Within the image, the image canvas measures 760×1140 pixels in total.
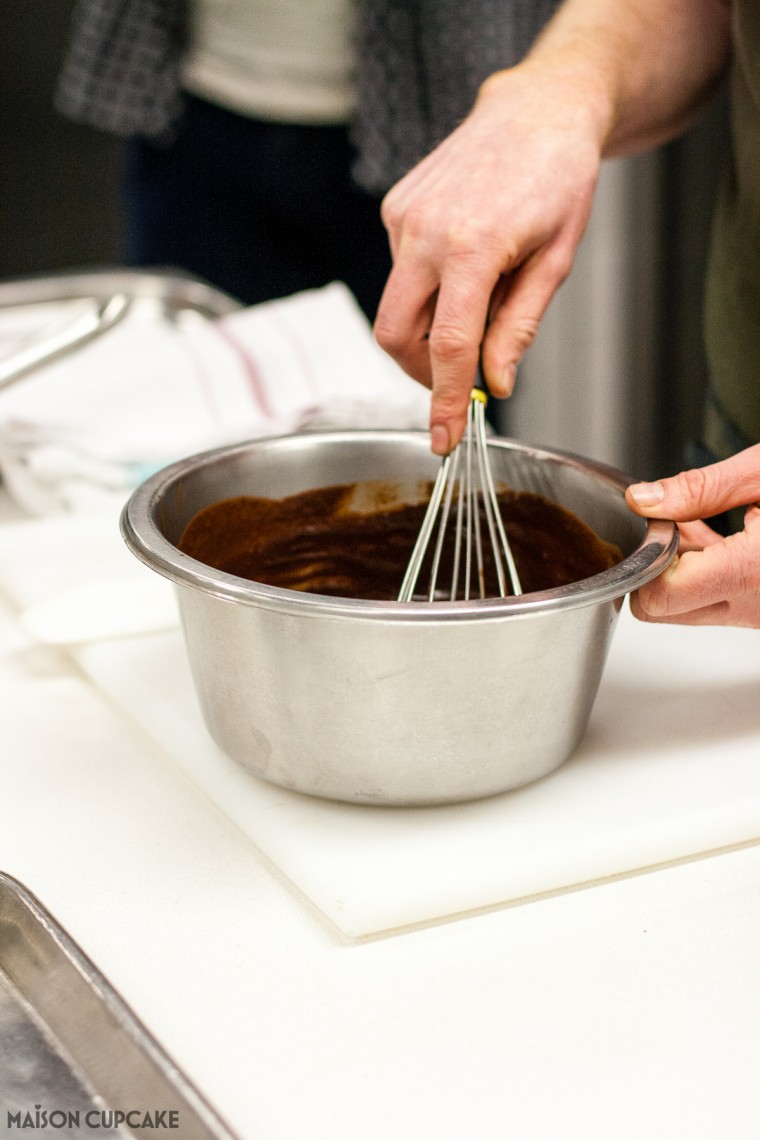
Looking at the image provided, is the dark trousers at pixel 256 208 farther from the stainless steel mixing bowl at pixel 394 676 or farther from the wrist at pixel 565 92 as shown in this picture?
the stainless steel mixing bowl at pixel 394 676

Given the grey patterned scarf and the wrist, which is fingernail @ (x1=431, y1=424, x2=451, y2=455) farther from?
the grey patterned scarf

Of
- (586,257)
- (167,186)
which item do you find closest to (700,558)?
(167,186)

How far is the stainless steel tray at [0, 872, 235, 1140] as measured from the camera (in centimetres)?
37

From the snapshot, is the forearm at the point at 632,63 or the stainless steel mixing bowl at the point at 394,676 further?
the forearm at the point at 632,63

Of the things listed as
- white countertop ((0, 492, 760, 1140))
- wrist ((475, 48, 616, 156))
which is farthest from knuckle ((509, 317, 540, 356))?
white countertop ((0, 492, 760, 1140))

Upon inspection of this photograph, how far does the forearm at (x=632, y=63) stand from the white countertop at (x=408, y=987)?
1.45 feet

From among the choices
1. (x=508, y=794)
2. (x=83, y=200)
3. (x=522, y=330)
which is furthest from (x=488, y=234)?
(x=83, y=200)

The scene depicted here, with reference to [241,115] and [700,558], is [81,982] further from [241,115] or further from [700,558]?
[241,115]

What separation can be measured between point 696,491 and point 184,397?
577 millimetres

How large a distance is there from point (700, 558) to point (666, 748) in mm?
109

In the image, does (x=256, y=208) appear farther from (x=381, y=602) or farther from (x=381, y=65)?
(x=381, y=602)

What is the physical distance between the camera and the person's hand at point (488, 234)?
0.61 meters

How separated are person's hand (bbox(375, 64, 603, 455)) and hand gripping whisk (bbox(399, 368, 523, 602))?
22mm
